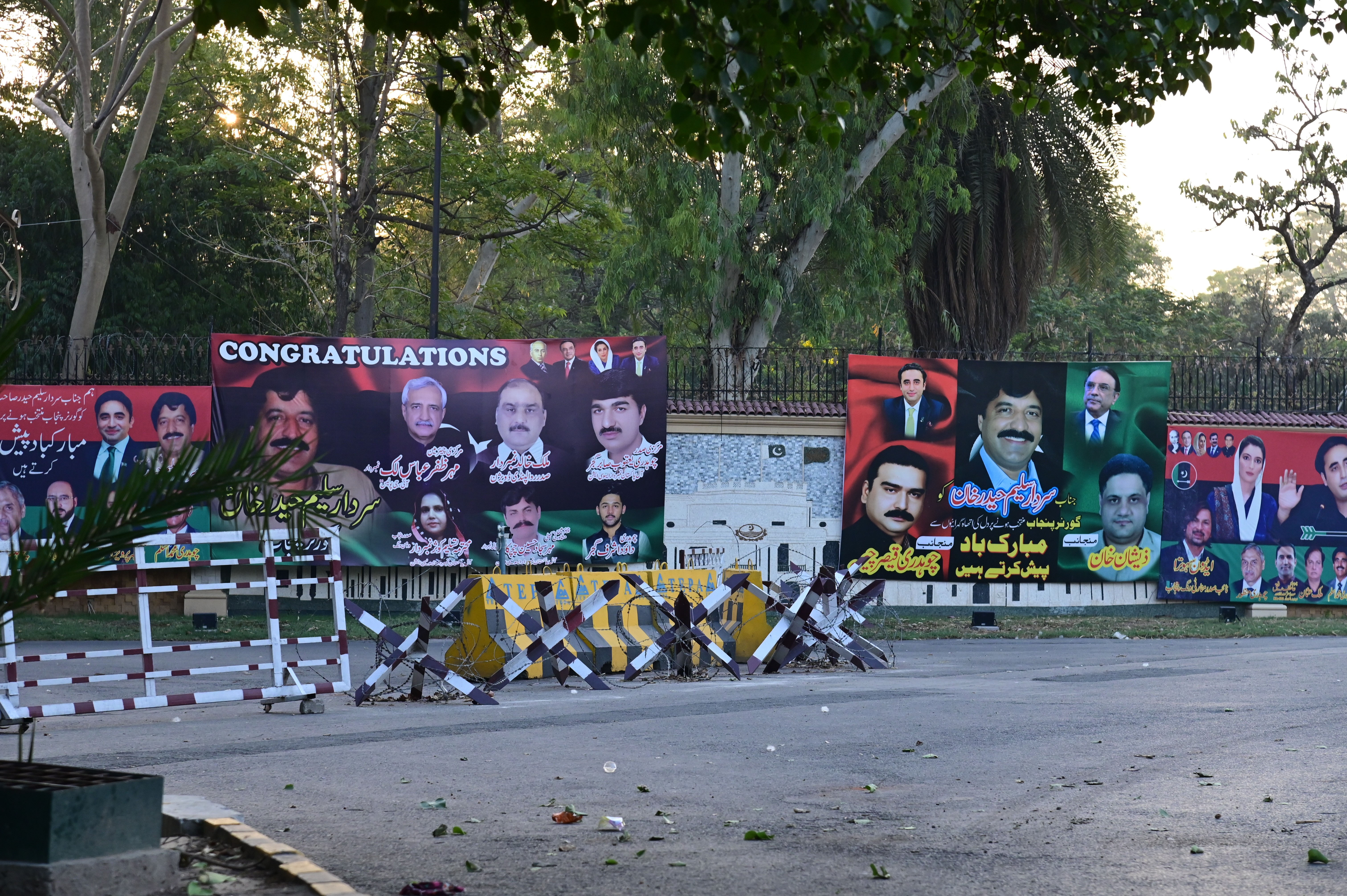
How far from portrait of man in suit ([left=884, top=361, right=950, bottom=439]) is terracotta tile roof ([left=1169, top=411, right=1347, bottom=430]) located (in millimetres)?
4308

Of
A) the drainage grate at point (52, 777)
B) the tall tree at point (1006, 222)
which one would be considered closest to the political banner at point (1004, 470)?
the tall tree at point (1006, 222)

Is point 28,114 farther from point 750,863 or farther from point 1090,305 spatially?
point 750,863

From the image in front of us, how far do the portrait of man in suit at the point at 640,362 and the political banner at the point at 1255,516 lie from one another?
29.7ft

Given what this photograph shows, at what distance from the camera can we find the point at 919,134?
27.9 metres

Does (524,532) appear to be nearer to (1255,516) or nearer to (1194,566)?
(1194,566)

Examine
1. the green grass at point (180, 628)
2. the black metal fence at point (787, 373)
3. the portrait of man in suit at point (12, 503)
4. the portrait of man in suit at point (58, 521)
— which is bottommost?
the green grass at point (180, 628)

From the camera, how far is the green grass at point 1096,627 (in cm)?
2097

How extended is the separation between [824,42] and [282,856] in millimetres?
4212

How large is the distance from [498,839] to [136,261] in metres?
31.3

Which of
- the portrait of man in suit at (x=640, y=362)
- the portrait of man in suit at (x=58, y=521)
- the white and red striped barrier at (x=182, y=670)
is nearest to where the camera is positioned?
the portrait of man in suit at (x=58, y=521)

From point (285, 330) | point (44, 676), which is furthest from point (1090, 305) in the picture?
point (44, 676)

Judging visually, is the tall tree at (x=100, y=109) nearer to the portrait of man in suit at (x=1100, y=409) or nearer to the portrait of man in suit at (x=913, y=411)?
the portrait of man in suit at (x=913, y=411)

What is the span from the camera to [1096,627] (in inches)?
859

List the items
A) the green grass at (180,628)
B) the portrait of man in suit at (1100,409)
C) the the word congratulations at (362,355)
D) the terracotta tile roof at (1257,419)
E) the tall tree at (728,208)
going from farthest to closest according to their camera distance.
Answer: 1. the tall tree at (728,208)
2. the terracotta tile roof at (1257,419)
3. the portrait of man in suit at (1100,409)
4. the the word congratulations at (362,355)
5. the green grass at (180,628)
